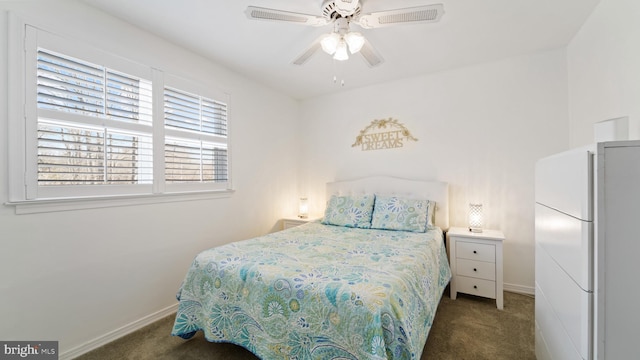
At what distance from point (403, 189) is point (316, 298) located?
217 centimetres

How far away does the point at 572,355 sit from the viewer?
1033 mm

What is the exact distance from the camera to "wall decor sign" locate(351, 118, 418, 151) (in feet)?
10.7

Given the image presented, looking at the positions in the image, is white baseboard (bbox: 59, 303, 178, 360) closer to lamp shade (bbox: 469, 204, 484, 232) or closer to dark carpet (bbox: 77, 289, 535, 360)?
dark carpet (bbox: 77, 289, 535, 360)

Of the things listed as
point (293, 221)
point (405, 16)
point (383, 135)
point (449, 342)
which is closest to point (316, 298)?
point (449, 342)

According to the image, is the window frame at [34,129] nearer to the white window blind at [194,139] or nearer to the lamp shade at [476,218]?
the white window blind at [194,139]

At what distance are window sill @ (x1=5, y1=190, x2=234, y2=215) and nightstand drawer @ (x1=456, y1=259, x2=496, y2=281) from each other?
107 inches

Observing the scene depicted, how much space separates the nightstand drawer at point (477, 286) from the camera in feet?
7.86

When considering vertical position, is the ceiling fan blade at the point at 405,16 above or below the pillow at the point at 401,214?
above

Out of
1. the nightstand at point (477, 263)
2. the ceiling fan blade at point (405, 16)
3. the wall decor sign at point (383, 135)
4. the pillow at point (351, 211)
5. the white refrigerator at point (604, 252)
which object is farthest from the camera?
the wall decor sign at point (383, 135)

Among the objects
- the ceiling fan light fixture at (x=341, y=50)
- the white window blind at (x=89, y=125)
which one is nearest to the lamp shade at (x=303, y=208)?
the white window blind at (x=89, y=125)

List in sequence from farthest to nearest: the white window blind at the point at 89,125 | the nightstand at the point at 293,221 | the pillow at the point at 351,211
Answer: the nightstand at the point at 293,221, the pillow at the point at 351,211, the white window blind at the point at 89,125

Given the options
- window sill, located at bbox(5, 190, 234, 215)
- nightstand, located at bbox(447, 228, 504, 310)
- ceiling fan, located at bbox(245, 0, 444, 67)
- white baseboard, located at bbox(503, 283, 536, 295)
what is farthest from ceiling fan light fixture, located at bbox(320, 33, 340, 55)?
white baseboard, located at bbox(503, 283, 536, 295)

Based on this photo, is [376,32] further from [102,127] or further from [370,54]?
[102,127]

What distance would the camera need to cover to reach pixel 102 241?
1916mm
